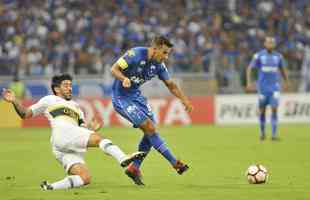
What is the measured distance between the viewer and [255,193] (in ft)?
34.3

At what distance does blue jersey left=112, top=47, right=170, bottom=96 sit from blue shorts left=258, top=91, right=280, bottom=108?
398 inches

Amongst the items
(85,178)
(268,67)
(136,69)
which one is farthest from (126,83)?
(268,67)

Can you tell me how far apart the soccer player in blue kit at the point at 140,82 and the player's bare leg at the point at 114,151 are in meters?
0.85

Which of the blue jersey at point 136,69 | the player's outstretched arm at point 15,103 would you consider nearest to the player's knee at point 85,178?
the player's outstretched arm at point 15,103

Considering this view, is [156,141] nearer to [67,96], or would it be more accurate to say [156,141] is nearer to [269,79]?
[67,96]

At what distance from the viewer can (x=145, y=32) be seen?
31.8 meters

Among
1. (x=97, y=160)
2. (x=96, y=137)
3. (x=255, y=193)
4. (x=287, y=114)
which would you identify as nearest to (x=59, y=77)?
(x=96, y=137)

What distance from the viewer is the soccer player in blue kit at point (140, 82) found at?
1209 cm

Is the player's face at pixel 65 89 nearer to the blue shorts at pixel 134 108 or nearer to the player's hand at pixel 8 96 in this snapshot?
the blue shorts at pixel 134 108

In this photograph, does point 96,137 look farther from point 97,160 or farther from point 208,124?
point 208,124

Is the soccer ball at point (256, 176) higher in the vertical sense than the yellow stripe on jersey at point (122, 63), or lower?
lower

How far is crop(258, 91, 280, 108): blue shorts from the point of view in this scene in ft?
73.3

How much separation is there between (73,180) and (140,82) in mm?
2267

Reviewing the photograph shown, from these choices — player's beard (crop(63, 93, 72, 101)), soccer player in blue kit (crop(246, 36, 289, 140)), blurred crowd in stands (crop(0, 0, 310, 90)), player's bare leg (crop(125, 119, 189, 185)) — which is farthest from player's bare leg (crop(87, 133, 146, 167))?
blurred crowd in stands (crop(0, 0, 310, 90))
